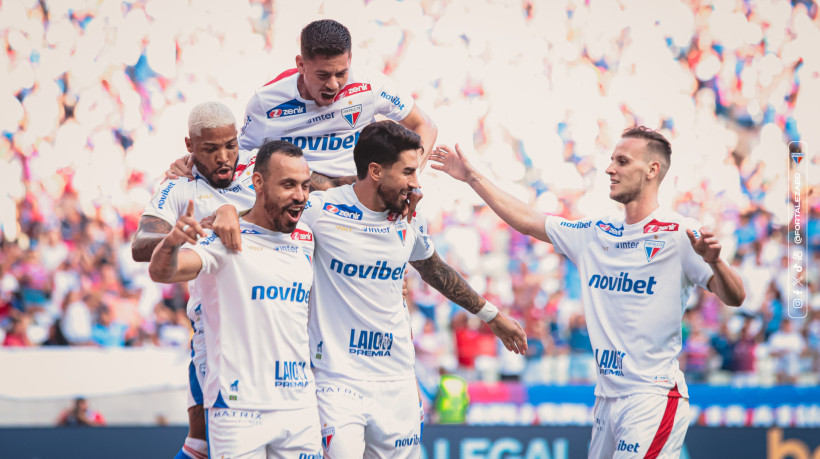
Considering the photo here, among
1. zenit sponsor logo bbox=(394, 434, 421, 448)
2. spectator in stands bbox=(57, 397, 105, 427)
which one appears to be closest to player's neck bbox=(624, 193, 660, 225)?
zenit sponsor logo bbox=(394, 434, 421, 448)

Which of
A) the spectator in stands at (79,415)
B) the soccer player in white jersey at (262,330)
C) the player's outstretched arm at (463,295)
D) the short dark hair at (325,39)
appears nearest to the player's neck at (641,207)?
the player's outstretched arm at (463,295)

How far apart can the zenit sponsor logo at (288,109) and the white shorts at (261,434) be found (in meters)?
1.80

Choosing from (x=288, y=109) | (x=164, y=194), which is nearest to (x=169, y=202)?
(x=164, y=194)

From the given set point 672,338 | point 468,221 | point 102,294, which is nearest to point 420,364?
point 468,221

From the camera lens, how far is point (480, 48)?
12.7m

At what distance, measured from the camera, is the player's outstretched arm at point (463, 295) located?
486cm

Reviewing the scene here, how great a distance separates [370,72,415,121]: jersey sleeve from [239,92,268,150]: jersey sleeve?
662 mm

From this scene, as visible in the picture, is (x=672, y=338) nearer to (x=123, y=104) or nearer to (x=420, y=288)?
(x=420, y=288)

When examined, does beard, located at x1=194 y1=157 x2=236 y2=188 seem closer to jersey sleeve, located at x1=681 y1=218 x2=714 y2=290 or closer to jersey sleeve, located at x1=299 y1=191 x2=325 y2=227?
jersey sleeve, located at x1=299 y1=191 x2=325 y2=227

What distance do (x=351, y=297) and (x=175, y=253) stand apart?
3.49 feet

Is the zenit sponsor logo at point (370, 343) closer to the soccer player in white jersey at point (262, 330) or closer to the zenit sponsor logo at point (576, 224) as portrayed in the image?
the soccer player in white jersey at point (262, 330)

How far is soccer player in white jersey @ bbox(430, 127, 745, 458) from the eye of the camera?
461 centimetres

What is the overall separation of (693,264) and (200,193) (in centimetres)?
273

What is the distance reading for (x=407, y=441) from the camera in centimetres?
441
